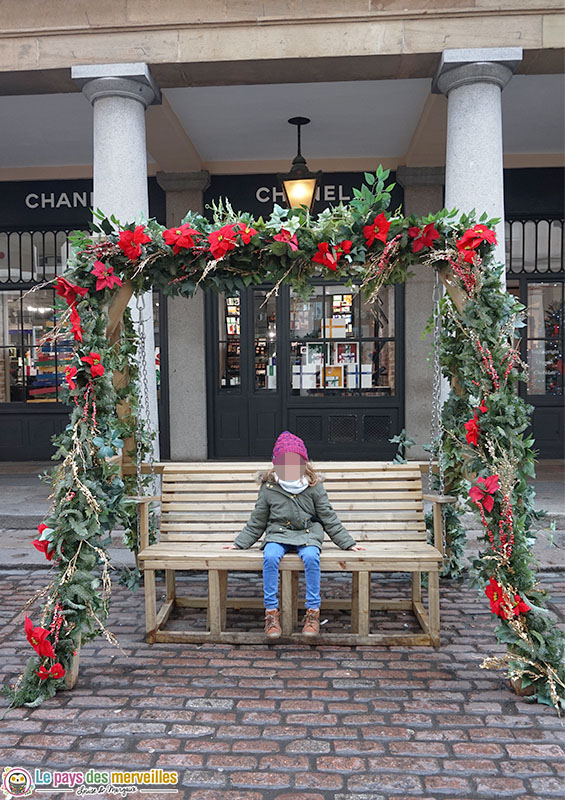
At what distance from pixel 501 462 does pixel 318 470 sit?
157 cm

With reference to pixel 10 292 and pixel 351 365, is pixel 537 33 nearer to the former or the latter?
pixel 351 365

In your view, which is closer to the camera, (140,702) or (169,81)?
(140,702)

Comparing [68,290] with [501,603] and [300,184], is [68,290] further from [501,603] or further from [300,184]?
[300,184]

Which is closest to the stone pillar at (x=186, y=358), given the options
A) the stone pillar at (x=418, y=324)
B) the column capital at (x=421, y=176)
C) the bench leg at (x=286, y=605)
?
the column capital at (x=421, y=176)

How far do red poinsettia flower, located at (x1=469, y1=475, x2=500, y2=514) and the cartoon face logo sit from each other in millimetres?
2523

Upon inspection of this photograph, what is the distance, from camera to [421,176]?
9547 millimetres

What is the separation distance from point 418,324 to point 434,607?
6.25 m

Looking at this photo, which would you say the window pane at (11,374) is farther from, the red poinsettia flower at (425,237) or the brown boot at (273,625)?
the red poinsettia flower at (425,237)

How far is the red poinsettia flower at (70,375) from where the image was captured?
3680 millimetres

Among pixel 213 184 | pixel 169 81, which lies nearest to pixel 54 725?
pixel 169 81

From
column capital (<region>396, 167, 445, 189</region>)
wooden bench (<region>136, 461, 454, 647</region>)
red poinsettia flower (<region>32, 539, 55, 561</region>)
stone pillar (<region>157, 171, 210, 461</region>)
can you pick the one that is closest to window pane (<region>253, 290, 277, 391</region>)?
stone pillar (<region>157, 171, 210, 461</region>)

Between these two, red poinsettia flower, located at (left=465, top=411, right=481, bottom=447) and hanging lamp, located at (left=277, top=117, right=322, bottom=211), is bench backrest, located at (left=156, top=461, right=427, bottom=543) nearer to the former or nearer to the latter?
red poinsettia flower, located at (left=465, top=411, right=481, bottom=447)

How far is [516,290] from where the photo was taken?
33.0ft

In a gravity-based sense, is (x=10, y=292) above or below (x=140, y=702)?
above
